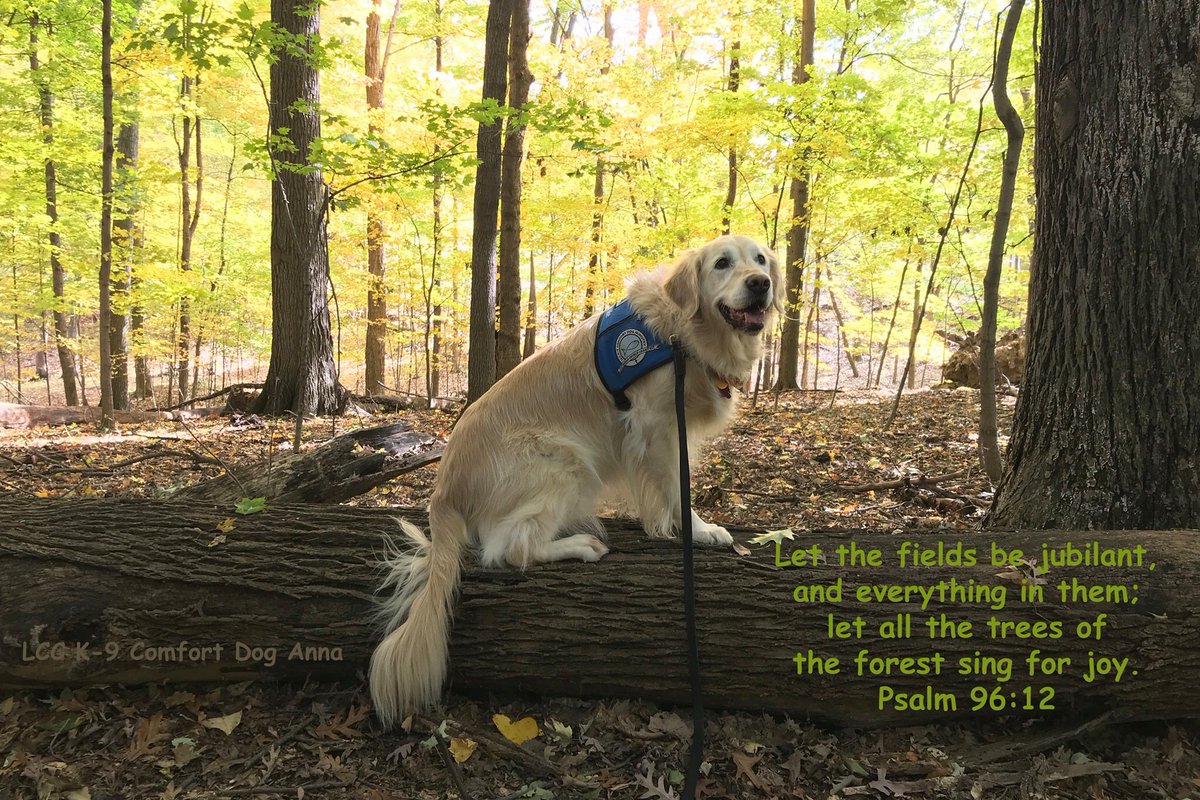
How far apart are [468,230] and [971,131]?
9410 mm

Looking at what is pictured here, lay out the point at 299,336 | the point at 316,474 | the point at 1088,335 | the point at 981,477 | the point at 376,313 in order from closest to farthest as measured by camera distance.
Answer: the point at 1088,335, the point at 316,474, the point at 981,477, the point at 299,336, the point at 376,313

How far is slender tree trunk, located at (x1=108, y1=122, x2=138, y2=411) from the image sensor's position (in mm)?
10758

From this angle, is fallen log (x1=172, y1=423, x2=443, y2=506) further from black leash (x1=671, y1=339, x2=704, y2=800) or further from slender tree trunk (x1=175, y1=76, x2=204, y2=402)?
slender tree trunk (x1=175, y1=76, x2=204, y2=402)

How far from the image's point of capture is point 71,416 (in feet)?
28.4

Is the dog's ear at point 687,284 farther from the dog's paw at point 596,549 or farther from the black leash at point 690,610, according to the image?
the dog's paw at point 596,549

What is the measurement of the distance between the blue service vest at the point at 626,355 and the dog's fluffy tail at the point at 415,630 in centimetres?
98

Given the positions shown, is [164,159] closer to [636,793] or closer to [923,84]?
[923,84]

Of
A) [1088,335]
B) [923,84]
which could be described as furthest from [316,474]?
[923,84]

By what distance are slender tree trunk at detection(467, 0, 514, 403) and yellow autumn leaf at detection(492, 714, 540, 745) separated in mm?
5099

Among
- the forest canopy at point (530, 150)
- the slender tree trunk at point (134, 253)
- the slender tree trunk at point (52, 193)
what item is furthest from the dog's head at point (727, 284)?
the slender tree trunk at point (134, 253)

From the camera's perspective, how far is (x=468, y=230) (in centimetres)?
1359

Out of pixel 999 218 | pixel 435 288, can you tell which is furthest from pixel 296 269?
pixel 999 218

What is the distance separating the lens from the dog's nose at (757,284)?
9.27 ft

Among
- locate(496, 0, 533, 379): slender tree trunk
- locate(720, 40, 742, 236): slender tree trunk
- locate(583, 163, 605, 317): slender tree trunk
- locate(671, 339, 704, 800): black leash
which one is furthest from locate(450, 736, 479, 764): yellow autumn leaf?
locate(583, 163, 605, 317): slender tree trunk
